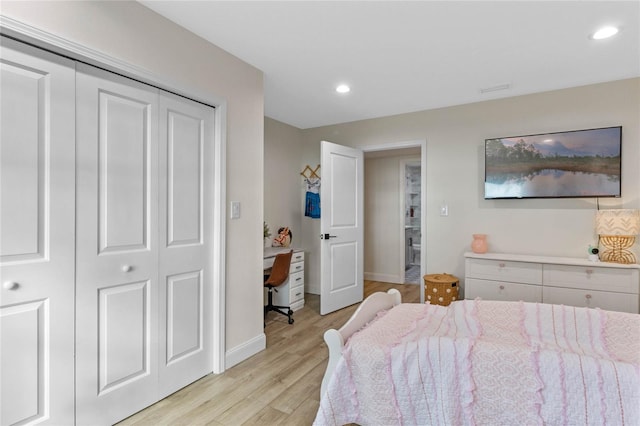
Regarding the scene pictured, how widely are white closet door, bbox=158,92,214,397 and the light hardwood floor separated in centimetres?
17

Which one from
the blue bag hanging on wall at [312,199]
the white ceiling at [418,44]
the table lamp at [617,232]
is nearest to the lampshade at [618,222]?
the table lamp at [617,232]

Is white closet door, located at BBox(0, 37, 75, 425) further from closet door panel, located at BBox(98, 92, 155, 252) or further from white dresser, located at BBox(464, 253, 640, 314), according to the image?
white dresser, located at BBox(464, 253, 640, 314)

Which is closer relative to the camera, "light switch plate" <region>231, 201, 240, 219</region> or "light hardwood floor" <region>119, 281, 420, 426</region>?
"light hardwood floor" <region>119, 281, 420, 426</region>

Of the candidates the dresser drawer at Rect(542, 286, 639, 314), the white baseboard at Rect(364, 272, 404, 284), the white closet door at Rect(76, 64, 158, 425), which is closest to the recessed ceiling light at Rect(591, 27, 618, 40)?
the dresser drawer at Rect(542, 286, 639, 314)

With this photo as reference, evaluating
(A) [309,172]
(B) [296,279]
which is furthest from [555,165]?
(B) [296,279]

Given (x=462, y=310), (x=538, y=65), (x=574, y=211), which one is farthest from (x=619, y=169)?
(x=462, y=310)

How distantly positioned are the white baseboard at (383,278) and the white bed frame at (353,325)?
3384 mm

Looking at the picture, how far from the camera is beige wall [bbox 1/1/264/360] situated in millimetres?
1672

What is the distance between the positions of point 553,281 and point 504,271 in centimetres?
40

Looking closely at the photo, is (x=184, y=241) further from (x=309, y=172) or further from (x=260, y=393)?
(x=309, y=172)

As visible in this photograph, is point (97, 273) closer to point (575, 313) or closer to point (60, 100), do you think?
point (60, 100)

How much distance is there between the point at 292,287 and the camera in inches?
160

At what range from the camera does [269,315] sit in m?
3.93

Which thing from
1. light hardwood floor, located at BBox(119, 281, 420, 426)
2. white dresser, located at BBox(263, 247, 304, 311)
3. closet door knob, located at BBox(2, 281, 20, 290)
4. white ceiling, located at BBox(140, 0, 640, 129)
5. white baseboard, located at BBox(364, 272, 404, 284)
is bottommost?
light hardwood floor, located at BBox(119, 281, 420, 426)
